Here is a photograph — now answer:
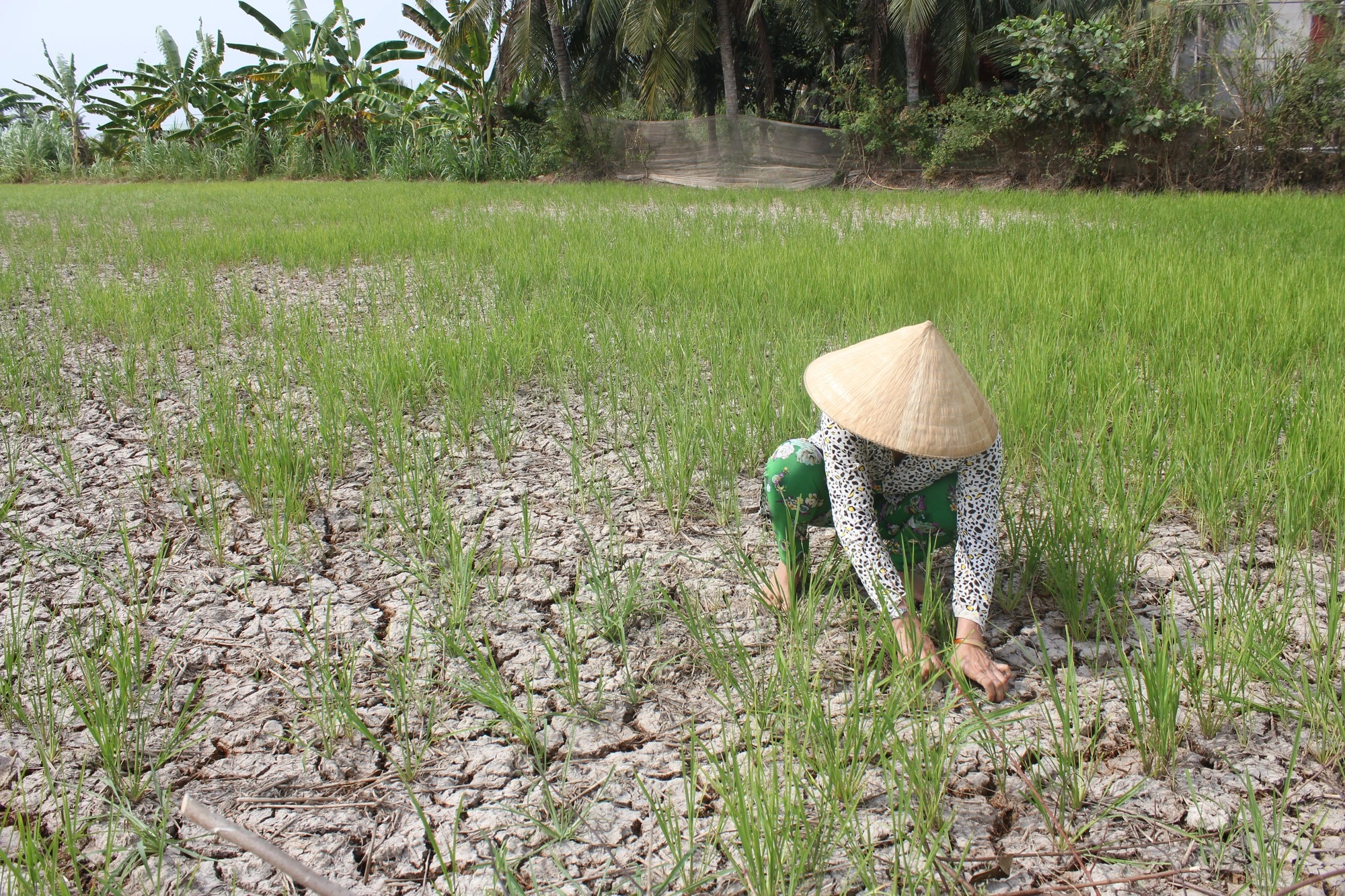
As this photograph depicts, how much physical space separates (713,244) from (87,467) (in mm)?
→ 3659

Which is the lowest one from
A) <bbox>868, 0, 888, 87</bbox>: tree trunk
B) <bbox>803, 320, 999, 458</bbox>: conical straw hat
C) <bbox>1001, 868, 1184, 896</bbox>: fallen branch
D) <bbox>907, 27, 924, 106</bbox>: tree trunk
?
<bbox>1001, 868, 1184, 896</bbox>: fallen branch

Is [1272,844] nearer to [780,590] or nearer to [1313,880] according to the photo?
[1313,880]

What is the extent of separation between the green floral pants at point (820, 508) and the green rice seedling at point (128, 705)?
971 millimetres

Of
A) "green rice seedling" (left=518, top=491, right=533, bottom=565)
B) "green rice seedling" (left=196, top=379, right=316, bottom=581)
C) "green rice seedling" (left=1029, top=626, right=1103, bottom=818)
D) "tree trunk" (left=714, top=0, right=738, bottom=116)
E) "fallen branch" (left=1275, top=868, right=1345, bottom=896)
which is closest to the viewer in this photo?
"fallen branch" (left=1275, top=868, right=1345, bottom=896)

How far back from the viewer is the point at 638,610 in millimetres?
1648

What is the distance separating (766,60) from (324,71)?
805cm

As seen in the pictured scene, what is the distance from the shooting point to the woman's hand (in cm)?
126

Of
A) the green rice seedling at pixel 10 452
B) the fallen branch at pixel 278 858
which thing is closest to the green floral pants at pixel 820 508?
the fallen branch at pixel 278 858

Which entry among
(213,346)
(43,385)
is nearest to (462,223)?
(213,346)

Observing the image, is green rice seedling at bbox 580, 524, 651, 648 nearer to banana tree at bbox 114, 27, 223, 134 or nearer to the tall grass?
the tall grass

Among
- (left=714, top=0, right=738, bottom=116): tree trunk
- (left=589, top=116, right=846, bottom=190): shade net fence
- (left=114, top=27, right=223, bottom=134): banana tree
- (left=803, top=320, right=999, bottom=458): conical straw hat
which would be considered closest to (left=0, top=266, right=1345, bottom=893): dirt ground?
(left=803, top=320, right=999, bottom=458): conical straw hat

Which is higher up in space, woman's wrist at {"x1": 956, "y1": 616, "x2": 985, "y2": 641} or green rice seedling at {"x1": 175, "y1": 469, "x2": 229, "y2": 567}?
green rice seedling at {"x1": 175, "y1": 469, "x2": 229, "y2": 567}

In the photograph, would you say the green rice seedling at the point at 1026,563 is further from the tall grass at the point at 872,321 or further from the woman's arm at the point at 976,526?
the woman's arm at the point at 976,526

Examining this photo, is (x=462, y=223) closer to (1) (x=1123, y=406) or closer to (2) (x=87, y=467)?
(2) (x=87, y=467)
